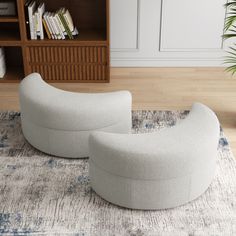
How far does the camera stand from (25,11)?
4.16m

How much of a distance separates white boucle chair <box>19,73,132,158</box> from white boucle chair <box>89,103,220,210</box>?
1.25 ft

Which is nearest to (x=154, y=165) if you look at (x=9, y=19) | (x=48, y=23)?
(x=48, y=23)

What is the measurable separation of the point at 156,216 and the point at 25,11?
2.43m

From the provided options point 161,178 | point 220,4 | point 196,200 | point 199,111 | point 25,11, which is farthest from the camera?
point 220,4

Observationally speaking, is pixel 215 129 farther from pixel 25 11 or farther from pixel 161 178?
pixel 25 11

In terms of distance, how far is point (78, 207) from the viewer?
267 cm

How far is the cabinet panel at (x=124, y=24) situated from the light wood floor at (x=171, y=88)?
266 mm

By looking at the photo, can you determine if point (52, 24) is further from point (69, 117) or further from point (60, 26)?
point (69, 117)

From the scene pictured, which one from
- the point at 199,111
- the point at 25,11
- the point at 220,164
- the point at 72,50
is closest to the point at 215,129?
the point at 199,111

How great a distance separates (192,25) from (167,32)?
258mm

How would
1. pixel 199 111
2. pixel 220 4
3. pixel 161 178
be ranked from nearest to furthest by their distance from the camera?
1. pixel 161 178
2. pixel 199 111
3. pixel 220 4

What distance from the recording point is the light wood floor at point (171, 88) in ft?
12.9

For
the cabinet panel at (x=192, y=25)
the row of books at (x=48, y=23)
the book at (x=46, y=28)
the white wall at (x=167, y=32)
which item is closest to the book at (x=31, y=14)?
the row of books at (x=48, y=23)

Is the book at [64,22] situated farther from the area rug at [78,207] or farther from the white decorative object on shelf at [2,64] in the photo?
the area rug at [78,207]
